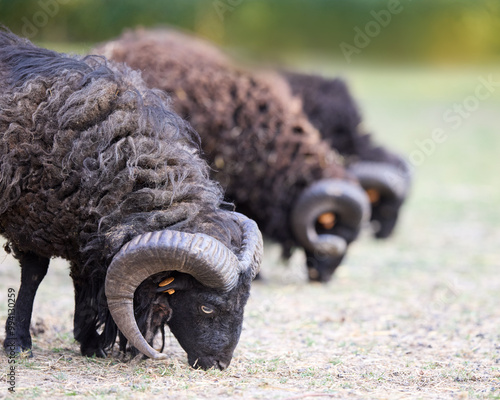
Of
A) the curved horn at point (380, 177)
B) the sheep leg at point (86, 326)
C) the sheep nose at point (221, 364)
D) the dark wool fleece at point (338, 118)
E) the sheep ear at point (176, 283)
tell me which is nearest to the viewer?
the sheep ear at point (176, 283)

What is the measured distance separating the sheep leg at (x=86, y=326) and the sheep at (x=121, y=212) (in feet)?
0.23

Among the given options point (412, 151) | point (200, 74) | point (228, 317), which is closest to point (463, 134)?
point (412, 151)

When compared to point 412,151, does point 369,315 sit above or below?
below

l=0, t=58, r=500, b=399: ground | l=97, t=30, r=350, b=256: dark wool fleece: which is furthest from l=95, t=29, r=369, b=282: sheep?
l=0, t=58, r=500, b=399: ground

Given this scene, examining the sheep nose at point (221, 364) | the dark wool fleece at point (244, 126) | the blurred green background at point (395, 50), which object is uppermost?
the blurred green background at point (395, 50)

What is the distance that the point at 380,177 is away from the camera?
1170cm

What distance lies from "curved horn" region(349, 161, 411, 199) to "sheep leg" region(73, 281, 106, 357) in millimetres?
6545

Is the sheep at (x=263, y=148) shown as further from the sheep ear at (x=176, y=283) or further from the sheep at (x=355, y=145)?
the sheep ear at (x=176, y=283)

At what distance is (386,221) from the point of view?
41.0 feet

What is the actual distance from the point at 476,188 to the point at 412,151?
4.97 meters

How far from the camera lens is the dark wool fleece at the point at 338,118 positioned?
1181 cm

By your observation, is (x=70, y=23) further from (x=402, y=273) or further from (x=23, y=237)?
(x=23, y=237)

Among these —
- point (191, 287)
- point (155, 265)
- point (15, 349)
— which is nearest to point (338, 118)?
point (191, 287)

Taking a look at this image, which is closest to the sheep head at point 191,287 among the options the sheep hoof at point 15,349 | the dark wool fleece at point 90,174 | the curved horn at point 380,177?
the dark wool fleece at point 90,174
